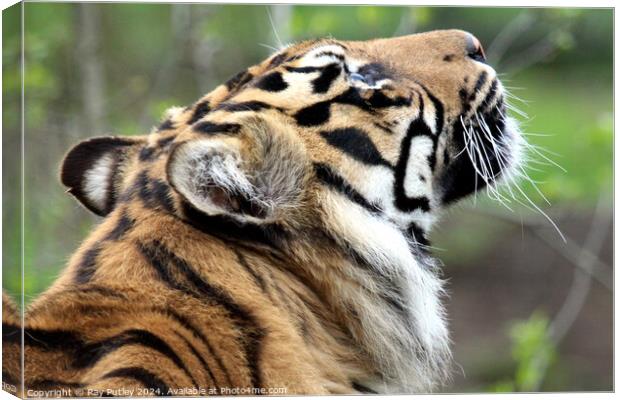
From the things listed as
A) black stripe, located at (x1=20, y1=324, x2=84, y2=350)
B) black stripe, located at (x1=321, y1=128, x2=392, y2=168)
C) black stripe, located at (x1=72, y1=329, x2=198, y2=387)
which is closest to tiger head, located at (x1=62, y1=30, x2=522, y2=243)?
black stripe, located at (x1=321, y1=128, x2=392, y2=168)

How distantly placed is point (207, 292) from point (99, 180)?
0.76 metres

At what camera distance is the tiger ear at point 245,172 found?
2.87m

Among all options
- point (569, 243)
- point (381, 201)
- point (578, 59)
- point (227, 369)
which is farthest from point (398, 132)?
point (569, 243)

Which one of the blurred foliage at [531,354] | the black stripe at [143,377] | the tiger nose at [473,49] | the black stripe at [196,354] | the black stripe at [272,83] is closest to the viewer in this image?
the black stripe at [143,377]

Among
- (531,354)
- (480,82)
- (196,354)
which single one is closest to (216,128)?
(196,354)

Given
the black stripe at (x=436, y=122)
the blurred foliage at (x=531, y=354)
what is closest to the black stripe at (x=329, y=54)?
the black stripe at (x=436, y=122)

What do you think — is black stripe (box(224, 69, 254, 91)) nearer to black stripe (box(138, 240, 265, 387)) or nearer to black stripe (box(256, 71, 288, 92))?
black stripe (box(256, 71, 288, 92))

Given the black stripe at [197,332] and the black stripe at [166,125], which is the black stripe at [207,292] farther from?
the black stripe at [166,125]

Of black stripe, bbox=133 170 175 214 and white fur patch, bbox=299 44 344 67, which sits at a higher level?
white fur patch, bbox=299 44 344 67

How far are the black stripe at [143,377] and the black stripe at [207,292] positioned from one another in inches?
10.2

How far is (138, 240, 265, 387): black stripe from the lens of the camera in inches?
118

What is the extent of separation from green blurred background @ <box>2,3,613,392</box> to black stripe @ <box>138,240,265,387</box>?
0.58 metres

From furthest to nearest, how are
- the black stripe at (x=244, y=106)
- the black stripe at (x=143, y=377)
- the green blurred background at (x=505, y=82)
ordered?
1. the green blurred background at (x=505, y=82)
2. the black stripe at (x=244, y=106)
3. the black stripe at (x=143, y=377)

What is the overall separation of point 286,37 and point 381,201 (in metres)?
2.23
